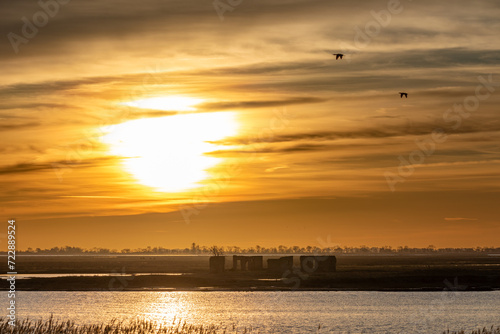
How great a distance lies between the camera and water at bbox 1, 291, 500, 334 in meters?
76.5

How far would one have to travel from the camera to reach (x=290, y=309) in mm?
91438

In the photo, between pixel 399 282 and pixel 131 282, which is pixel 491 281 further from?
pixel 131 282

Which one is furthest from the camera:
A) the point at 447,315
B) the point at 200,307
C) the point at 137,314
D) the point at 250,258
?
the point at 250,258

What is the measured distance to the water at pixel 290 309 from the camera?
76.5 m

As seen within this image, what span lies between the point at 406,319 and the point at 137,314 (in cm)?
3142

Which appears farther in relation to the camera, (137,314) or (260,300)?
(260,300)

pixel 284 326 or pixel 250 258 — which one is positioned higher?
pixel 250 258

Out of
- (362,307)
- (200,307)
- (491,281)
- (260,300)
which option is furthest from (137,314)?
(491,281)

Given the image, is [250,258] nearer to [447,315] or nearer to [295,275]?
[295,275]

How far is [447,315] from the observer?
8325 cm

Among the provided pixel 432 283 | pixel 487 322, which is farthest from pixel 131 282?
pixel 487 322

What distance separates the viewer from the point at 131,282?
136m

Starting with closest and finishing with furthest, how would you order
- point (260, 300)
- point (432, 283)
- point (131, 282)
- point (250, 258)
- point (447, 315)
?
point (447, 315), point (260, 300), point (432, 283), point (131, 282), point (250, 258)

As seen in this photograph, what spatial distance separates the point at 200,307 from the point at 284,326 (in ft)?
75.6
